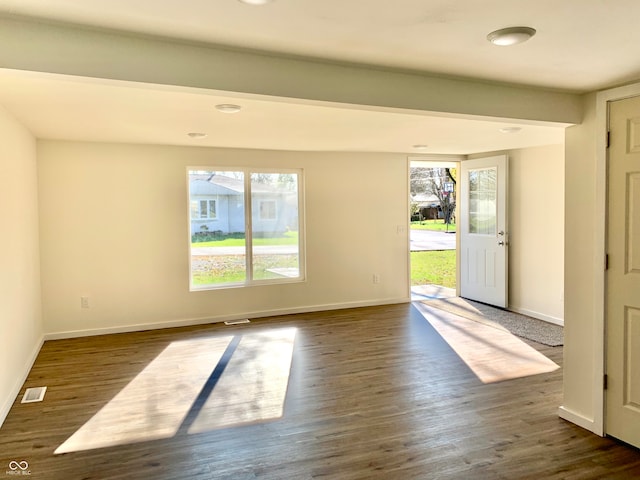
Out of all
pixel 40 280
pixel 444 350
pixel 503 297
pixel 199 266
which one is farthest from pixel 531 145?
pixel 40 280

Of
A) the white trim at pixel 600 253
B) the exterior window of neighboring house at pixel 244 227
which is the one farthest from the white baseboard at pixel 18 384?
the white trim at pixel 600 253

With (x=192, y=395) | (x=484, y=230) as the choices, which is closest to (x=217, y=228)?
(x=192, y=395)

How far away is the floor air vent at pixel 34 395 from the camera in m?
3.47

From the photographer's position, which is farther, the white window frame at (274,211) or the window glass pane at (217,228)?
the white window frame at (274,211)

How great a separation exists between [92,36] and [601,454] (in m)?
3.41

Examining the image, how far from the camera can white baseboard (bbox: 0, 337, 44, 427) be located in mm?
3169

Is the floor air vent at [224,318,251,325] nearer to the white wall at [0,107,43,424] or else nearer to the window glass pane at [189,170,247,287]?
the window glass pane at [189,170,247,287]

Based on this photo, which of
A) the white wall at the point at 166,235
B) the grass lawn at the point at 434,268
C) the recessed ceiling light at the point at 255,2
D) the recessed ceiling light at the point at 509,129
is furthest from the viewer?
the grass lawn at the point at 434,268

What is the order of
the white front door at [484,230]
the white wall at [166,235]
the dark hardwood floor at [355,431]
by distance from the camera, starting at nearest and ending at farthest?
1. the dark hardwood floor at [355,431]
2. the white wall at [166,235]
3. the white front door at [484,230]

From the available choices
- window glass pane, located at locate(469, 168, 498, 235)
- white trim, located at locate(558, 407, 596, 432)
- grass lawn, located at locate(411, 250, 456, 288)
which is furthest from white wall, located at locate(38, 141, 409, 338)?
white trim, located at locate(558, 407, 596, 432)

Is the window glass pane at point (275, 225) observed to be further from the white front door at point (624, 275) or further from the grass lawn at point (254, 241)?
the white front door at point (624, 275)

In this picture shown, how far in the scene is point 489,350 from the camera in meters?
4.59

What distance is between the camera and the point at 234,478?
243 centimetres

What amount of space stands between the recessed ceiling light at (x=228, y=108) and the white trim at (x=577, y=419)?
312 centimetres
